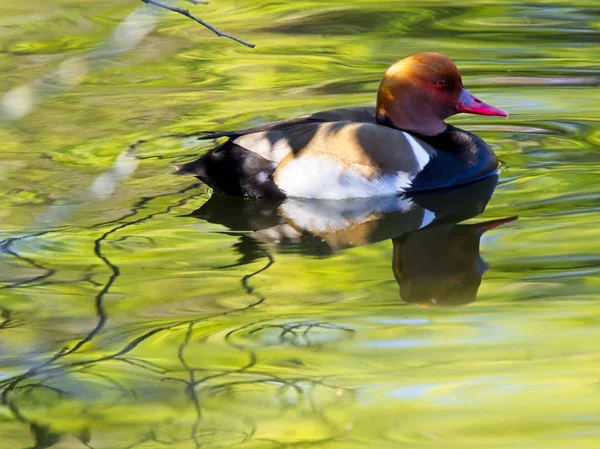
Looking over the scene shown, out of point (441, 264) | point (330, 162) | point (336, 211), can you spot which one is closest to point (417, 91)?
point (330, 162)

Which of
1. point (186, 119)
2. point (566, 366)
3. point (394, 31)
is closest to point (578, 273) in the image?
point (566, 366)

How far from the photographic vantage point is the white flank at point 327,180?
5.73 metres

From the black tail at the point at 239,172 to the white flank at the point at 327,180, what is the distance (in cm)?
7

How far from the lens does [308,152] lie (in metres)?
5.74

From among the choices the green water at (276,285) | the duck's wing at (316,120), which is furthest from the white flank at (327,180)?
the duck's wing at (316,120)

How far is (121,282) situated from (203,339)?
2.43 feet

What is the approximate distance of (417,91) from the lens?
6152 mm

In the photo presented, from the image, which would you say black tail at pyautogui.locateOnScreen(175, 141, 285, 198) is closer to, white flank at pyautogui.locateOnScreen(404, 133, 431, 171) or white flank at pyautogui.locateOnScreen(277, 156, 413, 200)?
white flank at pyautogui.locateOnScreen(277, 156, 413, 200)

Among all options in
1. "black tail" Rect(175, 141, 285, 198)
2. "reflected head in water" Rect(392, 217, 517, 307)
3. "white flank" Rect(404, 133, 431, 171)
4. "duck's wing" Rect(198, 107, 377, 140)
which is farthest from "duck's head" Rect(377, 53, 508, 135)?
"reflected head in water" Rect(392, 217, 517, 307)

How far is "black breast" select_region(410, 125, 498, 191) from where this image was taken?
232 inches

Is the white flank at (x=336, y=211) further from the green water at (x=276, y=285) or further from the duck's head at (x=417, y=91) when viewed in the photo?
the duck's head at (x=417, y=91)

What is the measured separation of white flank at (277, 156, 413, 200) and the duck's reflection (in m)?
0.05

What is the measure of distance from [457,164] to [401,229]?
89 centimetres

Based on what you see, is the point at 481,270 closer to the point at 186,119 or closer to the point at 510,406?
the point at 510,406
